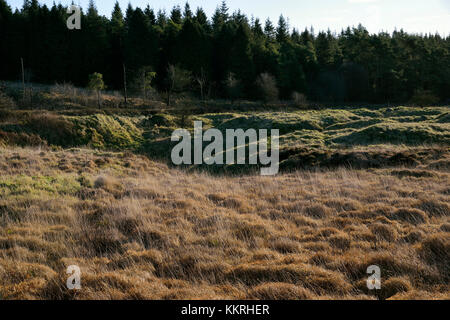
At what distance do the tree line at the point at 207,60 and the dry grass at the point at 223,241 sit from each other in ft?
134

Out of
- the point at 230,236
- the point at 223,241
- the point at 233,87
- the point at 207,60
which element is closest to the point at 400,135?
the point at 230,236

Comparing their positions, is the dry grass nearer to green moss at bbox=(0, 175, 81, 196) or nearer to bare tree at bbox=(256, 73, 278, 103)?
green moss at bbox=(0, 175, 81, 196)

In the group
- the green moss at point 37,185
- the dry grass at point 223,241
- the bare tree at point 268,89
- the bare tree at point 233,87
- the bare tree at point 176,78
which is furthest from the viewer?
the bare tree at point 268,89

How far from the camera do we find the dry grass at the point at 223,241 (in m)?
4.53

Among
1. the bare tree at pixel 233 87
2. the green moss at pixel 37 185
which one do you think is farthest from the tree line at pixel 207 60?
the green moss at pixel 37 185

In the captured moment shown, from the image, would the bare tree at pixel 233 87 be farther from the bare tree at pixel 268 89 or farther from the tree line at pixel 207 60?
the bare tree at pixel 268 89

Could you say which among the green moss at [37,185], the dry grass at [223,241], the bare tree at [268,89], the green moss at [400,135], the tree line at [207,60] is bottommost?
the dry grass at [223,241]

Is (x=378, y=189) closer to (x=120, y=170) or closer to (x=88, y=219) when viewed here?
(x=88, y=219)

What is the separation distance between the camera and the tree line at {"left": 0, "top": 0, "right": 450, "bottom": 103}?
52844 millimetres

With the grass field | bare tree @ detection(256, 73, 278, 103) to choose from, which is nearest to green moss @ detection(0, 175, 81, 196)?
the grass field

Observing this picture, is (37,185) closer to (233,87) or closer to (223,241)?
(223,241)

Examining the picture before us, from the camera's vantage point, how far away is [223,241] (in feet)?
20.6

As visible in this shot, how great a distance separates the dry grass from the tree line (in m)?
40.9

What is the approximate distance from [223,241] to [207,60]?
57547 millimetres
